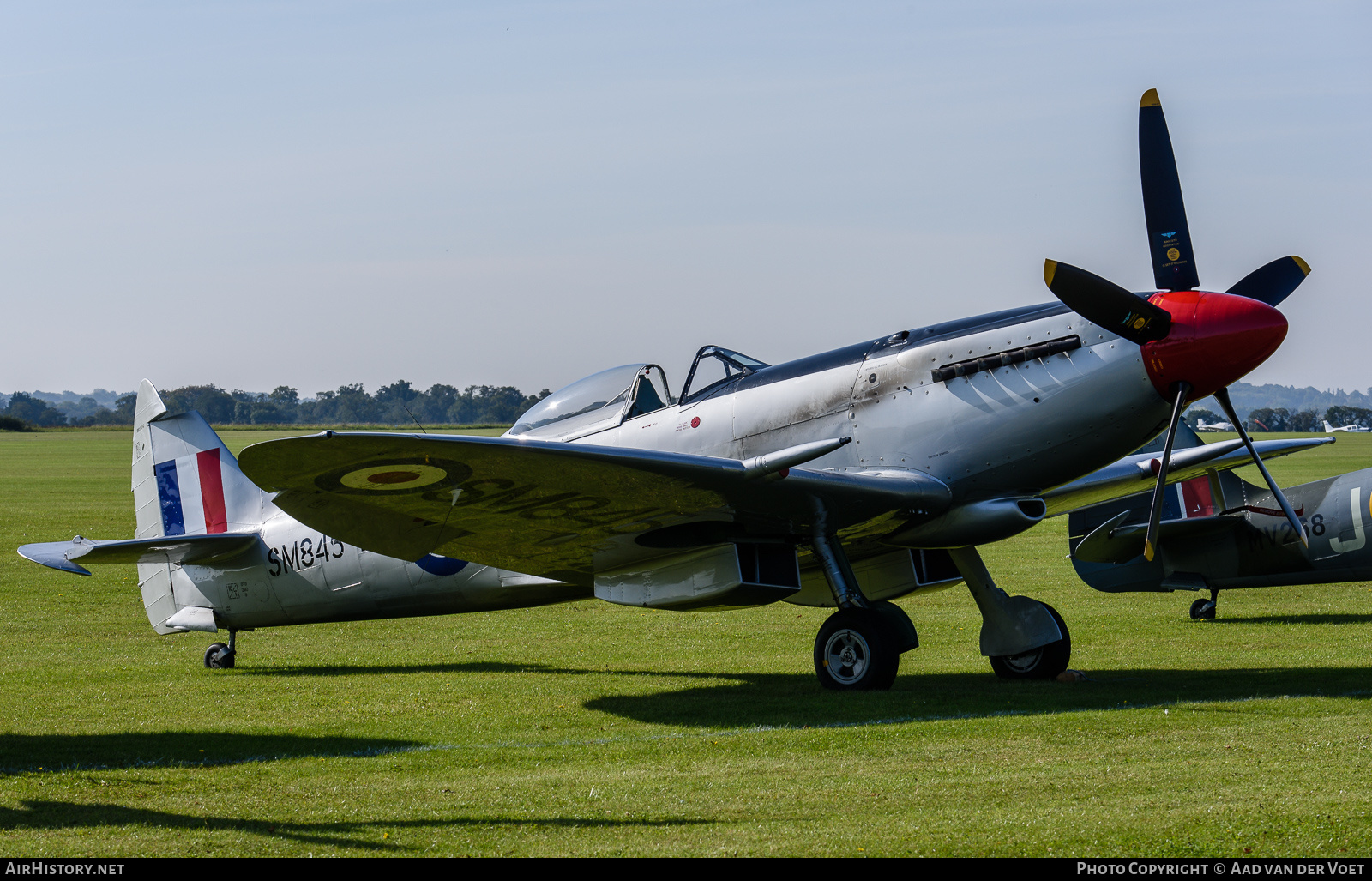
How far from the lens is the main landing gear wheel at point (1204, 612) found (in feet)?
44.3

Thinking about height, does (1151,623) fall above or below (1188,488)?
below

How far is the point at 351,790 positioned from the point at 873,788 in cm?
257

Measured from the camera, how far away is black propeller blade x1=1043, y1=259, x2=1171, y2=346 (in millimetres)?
8039

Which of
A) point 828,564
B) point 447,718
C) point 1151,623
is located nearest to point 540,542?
point 447,718

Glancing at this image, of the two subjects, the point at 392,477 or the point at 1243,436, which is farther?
the point at 1243,436

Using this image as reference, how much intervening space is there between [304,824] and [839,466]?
490cm

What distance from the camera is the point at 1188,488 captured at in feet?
44.5

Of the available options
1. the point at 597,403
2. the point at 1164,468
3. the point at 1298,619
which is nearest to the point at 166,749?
the point at 597,403

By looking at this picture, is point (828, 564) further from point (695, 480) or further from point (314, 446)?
point (314, 446)

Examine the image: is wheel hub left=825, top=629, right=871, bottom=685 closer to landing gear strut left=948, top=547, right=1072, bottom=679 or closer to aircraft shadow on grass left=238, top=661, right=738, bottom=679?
landing gear strut left=948, top=547, right=1072, bottom=679

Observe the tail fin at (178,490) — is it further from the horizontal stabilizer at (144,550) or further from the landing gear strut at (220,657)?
the landing gear strut at (220,657)

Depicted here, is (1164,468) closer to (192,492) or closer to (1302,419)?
(192,492)

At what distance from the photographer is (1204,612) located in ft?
44.4

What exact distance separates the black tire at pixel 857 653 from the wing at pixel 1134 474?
218 centimetres
